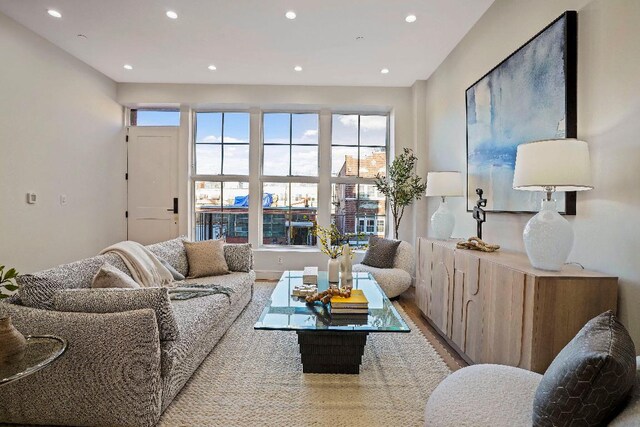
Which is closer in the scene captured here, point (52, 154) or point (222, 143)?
point (52, 154)

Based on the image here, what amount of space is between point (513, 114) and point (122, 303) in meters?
2.93

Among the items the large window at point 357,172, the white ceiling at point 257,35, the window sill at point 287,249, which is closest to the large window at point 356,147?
the large window at point 357,172

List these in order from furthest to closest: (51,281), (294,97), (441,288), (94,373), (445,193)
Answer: (294,97), (445,193), (441,288), (51,281), (94,373)

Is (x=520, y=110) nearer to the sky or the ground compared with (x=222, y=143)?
nearer to the ground

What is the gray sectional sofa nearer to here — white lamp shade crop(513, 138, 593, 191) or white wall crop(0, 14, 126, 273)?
white lamp shade crop(513, 138, 593, 191)

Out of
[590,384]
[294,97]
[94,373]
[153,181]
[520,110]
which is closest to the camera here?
[590,384]

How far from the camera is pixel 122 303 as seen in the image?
1.75 m

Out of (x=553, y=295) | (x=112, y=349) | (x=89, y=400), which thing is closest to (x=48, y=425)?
(x=89, y=400)

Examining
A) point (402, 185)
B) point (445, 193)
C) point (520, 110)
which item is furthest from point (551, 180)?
point (402, 185)

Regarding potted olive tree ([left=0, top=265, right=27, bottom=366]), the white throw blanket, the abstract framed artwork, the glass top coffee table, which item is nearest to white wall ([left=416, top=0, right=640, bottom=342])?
the abstract framed artwork

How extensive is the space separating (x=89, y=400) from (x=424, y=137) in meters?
4.63

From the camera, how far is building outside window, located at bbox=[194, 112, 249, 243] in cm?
535

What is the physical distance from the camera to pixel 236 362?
244cm

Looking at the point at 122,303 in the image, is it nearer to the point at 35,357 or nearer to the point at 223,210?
the point at 35,357
